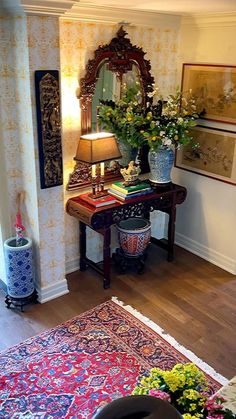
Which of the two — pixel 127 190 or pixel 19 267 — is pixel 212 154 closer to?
pixel 127 190

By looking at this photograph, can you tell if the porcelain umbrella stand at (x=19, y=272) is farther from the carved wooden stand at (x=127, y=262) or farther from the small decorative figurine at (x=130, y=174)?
the small decorative figurine at (x=130, y=174)

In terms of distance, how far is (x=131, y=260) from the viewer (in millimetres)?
3854

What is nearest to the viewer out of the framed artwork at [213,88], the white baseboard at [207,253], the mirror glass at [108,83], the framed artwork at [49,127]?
the framed artwork at [49,127]

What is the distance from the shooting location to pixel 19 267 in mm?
3141

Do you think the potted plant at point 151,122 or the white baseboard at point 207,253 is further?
the white baseboard at point 207,253

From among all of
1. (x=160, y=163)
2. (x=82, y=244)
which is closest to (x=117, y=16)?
(x=160, y=163)

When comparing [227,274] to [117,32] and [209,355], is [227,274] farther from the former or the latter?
[117,32]

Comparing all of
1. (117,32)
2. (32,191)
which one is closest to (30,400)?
(32,191)

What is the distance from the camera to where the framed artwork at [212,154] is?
12.1 ft

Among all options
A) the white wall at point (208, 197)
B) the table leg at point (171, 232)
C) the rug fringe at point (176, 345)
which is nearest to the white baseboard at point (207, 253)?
the white wall at point (208, 197)

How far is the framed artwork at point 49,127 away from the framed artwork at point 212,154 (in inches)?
60.0

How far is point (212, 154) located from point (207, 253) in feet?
3.32

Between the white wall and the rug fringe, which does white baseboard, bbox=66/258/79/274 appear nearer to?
the rug fringe

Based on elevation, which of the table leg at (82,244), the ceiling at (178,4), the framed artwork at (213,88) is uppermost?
the ceiling at (178,4)
